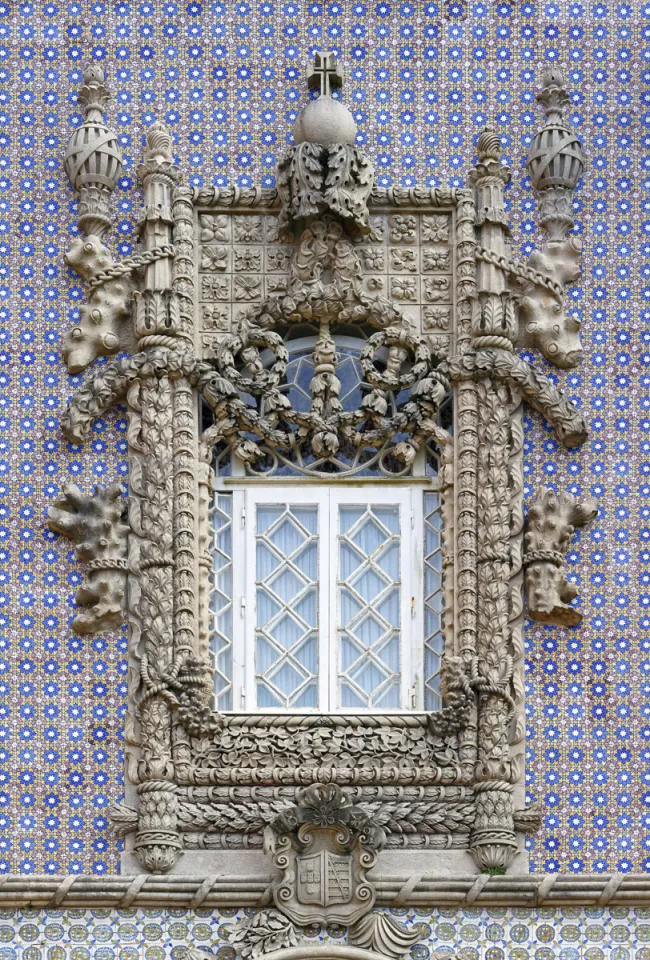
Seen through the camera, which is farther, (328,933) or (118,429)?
(118,429)

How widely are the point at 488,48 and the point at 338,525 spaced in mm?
3291

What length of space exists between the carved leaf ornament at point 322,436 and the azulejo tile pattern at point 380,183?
0.56 ft

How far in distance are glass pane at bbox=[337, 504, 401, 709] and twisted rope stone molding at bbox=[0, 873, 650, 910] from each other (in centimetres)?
126

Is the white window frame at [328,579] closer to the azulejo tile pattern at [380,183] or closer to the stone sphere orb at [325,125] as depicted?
the azulejo tile pattern at [380,183]

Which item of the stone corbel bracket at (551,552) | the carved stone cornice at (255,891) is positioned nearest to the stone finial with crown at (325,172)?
the stone corbel bracket at (551,552)

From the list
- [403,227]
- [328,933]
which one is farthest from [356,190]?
[328,933]

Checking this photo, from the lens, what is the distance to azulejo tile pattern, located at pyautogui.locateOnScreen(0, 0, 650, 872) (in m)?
16.4

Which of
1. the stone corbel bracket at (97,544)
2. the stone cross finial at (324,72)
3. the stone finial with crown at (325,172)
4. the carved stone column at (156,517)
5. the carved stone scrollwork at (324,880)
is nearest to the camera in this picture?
the carved stone scrollwork at (324,880)

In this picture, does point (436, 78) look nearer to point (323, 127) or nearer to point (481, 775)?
point (323, 127)

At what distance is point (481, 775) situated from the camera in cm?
1631

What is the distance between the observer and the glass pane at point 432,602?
54.8 ft

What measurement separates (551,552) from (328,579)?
1.36m

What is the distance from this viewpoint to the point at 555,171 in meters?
17.4

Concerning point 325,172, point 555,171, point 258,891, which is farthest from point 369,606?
point 555,171
